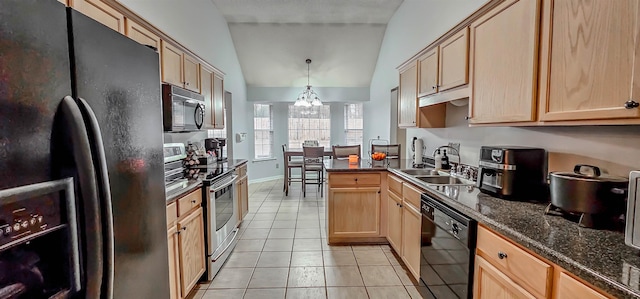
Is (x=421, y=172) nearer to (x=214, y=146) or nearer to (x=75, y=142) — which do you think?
(x=214, y=146)

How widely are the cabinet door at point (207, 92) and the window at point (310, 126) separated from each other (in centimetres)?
406

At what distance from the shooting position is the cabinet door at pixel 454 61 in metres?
2.09

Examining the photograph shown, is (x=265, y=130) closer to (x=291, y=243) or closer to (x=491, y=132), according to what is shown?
(x=291, y=243)

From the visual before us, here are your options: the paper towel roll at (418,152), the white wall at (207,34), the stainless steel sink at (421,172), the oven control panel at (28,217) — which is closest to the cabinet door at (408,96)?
the paper towel roll at (418,152)

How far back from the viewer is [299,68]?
638 cm

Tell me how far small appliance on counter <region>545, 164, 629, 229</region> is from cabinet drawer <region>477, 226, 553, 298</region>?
30cm

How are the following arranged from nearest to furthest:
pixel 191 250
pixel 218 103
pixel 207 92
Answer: pixel 191 250, pixel 207 92, pixel 218 103

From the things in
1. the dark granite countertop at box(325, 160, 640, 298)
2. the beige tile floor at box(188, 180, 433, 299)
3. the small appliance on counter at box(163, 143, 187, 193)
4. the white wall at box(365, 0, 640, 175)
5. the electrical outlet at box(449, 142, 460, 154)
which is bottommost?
the beige tile floor at box(188, 180, 433, 299)

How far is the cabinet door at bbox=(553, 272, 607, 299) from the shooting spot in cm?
88

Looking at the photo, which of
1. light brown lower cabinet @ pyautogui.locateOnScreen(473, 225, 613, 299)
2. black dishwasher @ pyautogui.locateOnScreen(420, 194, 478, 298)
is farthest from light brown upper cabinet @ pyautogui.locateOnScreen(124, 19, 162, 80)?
light brown lower cabinet @ pyautogui.locateOnScreen(473, 225, 613, 299)

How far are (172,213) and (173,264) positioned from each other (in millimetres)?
329

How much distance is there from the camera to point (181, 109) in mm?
2510

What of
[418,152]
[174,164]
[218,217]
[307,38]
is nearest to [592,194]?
[418,152]

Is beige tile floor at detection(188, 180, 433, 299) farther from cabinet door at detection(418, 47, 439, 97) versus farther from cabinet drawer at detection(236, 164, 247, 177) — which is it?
cabinet door at detection(418, 47, 439, 97)
